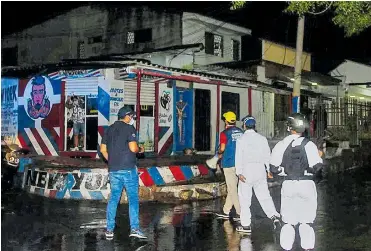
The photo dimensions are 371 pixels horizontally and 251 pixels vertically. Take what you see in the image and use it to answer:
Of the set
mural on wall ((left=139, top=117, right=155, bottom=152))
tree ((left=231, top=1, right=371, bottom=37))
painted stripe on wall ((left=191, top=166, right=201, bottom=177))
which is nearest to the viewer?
tree ((left=231, top=1, right=371, bottom=37))

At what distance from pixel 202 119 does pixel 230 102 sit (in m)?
1.95

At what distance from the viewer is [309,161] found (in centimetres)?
632

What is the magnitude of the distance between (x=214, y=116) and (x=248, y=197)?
10.7 m

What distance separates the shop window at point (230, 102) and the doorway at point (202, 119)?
104 cm

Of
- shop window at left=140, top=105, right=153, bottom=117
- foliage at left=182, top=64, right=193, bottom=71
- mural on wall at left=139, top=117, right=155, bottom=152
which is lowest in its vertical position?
mural on wall at left=139, top=117, right=155, bottom=152

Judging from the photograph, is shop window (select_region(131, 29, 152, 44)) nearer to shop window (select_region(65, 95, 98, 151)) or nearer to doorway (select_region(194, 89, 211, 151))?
doorway (select_region(194, 89, 211, 151))

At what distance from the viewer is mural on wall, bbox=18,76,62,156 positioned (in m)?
15.5

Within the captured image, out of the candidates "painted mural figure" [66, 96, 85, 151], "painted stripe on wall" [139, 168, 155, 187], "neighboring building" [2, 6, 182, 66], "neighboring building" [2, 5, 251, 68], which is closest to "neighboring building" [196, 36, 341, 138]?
"neighboring building" [2, 5, 251, 68]

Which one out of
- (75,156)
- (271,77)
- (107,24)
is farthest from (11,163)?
(271,77)

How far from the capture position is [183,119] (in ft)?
57.5

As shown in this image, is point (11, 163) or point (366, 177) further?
point (366, 177)

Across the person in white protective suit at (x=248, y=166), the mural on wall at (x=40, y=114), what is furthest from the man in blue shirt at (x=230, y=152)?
the mural on wall at (x=40, y=114)

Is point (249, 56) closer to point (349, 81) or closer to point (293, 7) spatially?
point (349, 81)

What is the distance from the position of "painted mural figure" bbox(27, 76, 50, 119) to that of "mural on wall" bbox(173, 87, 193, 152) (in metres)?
4.32
